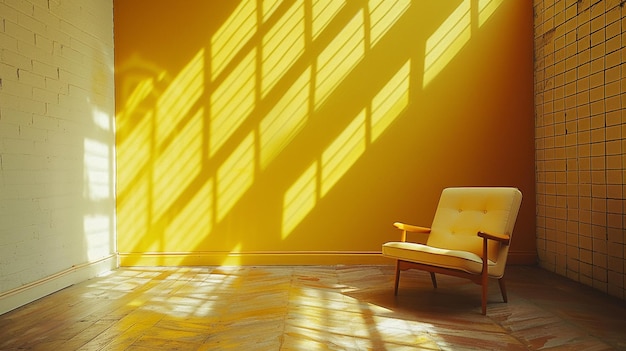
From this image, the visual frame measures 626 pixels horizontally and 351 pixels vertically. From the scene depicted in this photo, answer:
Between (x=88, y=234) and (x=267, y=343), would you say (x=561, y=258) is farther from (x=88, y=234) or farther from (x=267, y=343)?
(x=88, y=234)

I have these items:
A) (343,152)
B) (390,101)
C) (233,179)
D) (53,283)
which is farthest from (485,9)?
(53,283)

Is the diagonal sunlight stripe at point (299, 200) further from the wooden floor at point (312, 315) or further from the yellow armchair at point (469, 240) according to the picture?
the yellow armchair at point (469, 240)

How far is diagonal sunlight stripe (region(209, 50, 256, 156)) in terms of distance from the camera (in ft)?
16.6

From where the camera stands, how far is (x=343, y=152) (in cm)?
502

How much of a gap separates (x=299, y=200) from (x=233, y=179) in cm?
72

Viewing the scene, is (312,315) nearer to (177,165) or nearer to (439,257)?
(439,257)

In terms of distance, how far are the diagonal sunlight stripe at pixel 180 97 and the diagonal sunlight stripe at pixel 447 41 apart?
2.34 metres

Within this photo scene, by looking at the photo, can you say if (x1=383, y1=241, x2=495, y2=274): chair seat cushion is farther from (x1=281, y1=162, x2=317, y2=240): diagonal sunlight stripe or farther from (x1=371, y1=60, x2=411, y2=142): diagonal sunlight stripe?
(x1=371, y1=60, x2=411, y2=142): diagonal sunlight stripe

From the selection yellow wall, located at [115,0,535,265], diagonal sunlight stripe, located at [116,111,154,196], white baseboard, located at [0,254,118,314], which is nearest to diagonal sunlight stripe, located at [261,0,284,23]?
yellow wall, located at [115,0,535,265]

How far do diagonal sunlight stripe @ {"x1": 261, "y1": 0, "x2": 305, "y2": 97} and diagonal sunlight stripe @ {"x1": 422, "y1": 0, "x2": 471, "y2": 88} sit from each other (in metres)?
1.32

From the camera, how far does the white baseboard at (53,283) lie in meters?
3.40

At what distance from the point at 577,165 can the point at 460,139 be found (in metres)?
1.12

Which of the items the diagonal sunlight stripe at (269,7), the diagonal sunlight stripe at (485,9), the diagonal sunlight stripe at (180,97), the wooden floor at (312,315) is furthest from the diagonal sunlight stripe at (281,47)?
the wooden floor at (312,315)

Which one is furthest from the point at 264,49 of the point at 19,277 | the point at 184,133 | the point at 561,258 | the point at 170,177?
the point at 561,258
